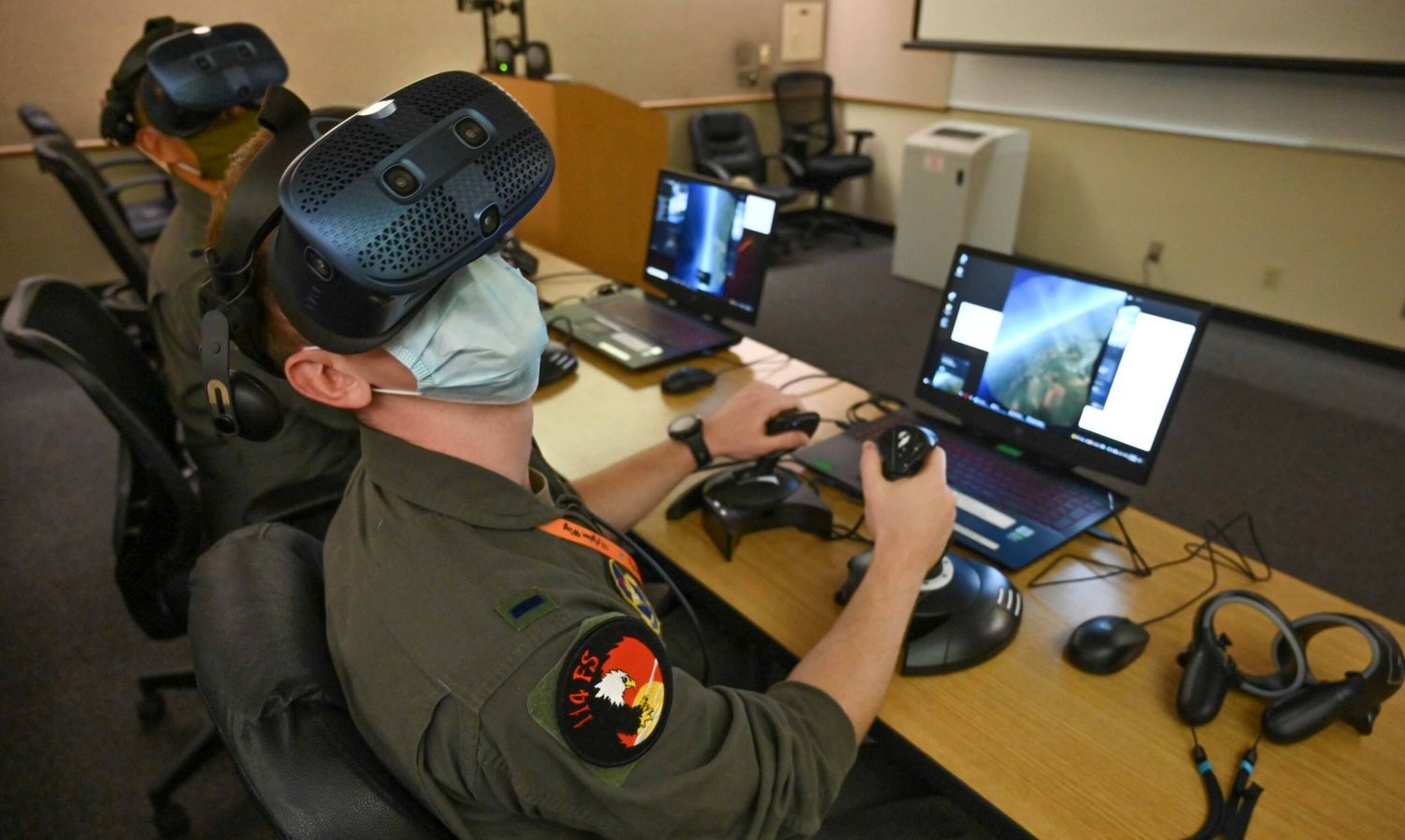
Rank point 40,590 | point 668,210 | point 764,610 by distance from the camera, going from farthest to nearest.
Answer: point 40,590
point 668,210
point 764,610

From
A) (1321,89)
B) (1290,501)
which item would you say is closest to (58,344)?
(1290,501)

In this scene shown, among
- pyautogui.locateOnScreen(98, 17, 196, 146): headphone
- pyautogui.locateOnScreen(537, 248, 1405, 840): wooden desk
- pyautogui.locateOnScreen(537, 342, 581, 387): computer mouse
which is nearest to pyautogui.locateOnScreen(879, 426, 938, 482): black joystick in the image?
pyautogui.locateOnScreen(537, 248, 1405, 840): wooden desk

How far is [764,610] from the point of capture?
1.10 metres

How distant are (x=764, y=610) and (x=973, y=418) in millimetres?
539

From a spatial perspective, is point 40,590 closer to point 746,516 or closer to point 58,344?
point 58,344

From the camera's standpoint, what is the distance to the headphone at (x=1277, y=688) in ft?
2.71

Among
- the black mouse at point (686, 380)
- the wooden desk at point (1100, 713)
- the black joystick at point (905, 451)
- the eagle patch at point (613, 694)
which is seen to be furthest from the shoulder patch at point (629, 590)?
the black mouse at point (686, 380)

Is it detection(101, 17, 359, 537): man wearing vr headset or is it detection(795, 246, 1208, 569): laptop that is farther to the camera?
detection(101, 17, 359, 537): man wearing vr headset

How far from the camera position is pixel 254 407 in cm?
81

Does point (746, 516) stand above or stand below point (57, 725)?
above

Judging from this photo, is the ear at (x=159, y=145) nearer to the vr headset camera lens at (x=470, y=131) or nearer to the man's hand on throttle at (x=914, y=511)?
the vr headset camera lens at (x=470, y=131)

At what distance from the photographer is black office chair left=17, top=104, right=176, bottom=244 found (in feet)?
10.6

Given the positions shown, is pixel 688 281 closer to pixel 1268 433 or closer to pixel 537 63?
A: pixel 537 63

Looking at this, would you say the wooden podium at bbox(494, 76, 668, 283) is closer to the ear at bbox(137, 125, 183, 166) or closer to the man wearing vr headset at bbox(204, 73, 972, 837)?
the ear at bbox(137, 125, 183, 166)
